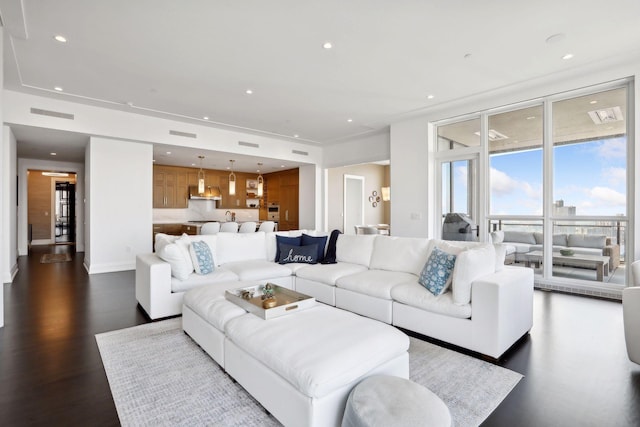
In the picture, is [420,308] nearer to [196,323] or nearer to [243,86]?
[196,323]

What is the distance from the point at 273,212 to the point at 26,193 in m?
6.69

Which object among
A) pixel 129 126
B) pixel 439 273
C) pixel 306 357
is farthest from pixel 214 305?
pixel 129 126

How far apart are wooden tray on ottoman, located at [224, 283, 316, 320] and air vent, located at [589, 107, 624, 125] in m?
5.06

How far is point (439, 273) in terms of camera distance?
9.52 ft

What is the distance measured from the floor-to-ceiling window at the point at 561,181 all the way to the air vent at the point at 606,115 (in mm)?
11

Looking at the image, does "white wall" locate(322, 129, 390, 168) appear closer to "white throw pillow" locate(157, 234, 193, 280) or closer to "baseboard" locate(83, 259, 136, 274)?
"white throw pillow" locate(157, 234, 193, 280)

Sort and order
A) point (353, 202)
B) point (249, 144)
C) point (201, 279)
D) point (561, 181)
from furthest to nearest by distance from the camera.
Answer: point (353, 202), point (249, 144), point (561, 181), point (201, 279)

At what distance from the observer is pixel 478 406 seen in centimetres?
191

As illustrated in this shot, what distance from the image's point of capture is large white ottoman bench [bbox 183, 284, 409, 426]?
1.55 meters

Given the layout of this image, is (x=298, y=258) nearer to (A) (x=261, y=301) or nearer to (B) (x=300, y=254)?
(B) (x=300, y=254)

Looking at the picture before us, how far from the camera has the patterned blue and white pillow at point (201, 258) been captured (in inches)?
148

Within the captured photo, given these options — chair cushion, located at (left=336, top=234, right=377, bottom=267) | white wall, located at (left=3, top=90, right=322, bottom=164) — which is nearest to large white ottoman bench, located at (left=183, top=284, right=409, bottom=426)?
chair cushion, located at (left=336, top=234, right=377, bottom=267)

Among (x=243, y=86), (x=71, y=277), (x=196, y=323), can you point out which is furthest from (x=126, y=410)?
(x=71, y=277)

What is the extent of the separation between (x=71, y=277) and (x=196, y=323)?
172 inches
